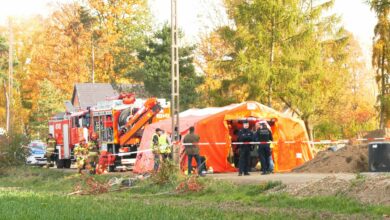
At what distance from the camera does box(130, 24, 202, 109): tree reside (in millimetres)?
56875

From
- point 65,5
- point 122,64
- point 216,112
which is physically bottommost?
point 216,112

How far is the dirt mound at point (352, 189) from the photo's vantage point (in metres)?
16.1

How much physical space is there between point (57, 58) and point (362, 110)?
27.0 m

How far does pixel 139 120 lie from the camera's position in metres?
34.5

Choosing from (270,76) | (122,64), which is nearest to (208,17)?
(122,64)

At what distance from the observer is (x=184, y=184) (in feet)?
71.7

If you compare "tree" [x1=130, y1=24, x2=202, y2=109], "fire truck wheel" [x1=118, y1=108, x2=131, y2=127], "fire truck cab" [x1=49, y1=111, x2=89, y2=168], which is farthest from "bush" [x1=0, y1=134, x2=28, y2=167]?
"tree" [x1=130, y1=24, x2=202, y2=109]

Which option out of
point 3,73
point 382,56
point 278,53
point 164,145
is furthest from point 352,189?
Answer: point 3,73

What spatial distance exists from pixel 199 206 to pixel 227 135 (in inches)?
509

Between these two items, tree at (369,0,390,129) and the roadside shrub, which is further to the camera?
tree at (369,0,390,129)

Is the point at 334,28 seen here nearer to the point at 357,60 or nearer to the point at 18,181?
→ the point at 18,181

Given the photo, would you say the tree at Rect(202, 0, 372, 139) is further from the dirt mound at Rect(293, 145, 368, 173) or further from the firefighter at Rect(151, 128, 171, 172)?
the firefighter at Rect(151, 128, 171, 172)

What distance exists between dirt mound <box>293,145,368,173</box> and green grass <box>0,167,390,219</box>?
6585 millimetres

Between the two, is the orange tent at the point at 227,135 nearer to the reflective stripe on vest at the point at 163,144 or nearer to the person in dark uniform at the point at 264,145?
the reflective stripe on vest at the point at 163,144
